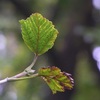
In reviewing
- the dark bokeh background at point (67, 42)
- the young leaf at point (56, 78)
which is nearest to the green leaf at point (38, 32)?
the young leaf at point (56, 78)

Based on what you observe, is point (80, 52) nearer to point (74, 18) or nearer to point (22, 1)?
point (74, 18)

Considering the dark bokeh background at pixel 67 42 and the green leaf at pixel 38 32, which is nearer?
the green leaf at pixel 38 32

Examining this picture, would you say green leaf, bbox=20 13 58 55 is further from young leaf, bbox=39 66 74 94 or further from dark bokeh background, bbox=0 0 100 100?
dark bokeh background, bbox=0 0 100 100

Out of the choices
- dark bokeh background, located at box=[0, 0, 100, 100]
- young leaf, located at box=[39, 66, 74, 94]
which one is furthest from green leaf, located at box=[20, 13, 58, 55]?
dark bokeh background, located at box=[0, 0, 100, 100]

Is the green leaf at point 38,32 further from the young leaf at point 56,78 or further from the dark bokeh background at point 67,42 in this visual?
the dark bokeh background at point 67,42

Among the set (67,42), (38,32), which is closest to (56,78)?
(38,32)

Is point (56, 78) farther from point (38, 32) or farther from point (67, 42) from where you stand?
point (67, 42)
